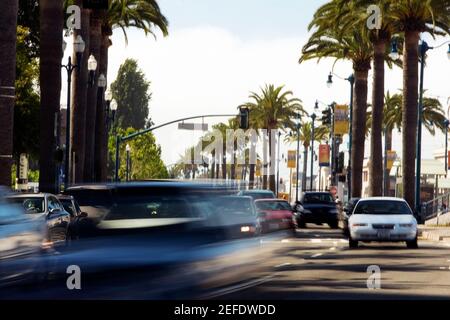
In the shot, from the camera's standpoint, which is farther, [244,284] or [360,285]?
[360,285]

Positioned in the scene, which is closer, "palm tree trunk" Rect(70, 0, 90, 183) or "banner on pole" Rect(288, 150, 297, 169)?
"palm tree trunk" Rect(70, 0, 90, 183)

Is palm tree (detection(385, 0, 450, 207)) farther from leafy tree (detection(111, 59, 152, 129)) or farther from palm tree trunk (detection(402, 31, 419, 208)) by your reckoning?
leafy tree (detection(111, 59, 152, 129))

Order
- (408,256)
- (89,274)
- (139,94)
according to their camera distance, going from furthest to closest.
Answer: (139,94)
(408,256)
(89,274)

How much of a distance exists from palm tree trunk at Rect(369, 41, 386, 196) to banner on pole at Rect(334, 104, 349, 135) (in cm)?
2717

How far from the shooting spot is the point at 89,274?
10.8m

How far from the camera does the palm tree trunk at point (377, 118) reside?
5531 cm

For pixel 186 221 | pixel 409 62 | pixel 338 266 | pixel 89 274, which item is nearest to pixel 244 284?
pixel 186 221

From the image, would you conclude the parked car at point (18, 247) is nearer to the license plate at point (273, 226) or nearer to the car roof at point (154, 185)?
the car roof at point (154, 185)

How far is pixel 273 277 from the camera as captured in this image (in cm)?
1845

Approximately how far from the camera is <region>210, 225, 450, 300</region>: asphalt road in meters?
16.0

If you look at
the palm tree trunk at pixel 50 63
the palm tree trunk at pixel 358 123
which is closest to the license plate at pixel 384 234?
the palm tree trunk at pixel 50 63

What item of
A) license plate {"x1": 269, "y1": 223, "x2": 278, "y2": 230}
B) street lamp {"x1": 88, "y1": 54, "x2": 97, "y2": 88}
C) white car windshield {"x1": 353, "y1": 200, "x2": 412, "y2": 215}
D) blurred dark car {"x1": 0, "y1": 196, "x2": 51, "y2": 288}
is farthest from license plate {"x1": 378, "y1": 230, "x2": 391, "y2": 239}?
street lamp {"x1": 88, "y1": 54, "x2": 97, "y2": 88}

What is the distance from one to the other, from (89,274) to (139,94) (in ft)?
559
